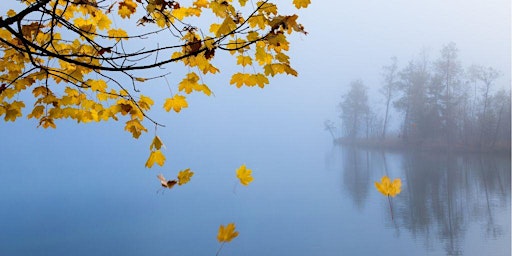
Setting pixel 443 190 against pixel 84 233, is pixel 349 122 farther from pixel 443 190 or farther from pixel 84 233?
pixel 84 233

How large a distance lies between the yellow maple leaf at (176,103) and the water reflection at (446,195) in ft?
29.1

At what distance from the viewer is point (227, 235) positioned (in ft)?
4.03

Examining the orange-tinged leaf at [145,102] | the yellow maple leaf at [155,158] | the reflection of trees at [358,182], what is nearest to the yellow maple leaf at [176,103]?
the orange-tinged leaf at [145,102]

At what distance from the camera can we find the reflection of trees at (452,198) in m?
10.2

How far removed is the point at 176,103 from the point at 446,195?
14561mm

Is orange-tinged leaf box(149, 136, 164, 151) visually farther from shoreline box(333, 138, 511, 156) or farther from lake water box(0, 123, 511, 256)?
shoreline box(333, 138, 511, 156)

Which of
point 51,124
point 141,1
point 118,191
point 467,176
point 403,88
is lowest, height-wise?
point 51,124

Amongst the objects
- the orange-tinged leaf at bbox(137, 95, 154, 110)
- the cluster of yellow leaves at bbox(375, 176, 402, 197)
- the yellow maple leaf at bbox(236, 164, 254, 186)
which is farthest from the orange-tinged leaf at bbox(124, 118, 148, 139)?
the cluster of yellow leaves at bbox(375, 176, 402, 197)

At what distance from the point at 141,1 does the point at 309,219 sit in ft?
36.9

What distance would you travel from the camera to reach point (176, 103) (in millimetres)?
1550

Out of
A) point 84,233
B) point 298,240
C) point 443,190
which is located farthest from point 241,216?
point 443,190

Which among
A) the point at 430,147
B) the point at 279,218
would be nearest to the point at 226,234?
the point at 279,218

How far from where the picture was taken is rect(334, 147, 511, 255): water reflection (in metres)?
10.0

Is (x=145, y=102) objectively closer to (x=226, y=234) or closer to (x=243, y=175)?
(x=243, y=175)
